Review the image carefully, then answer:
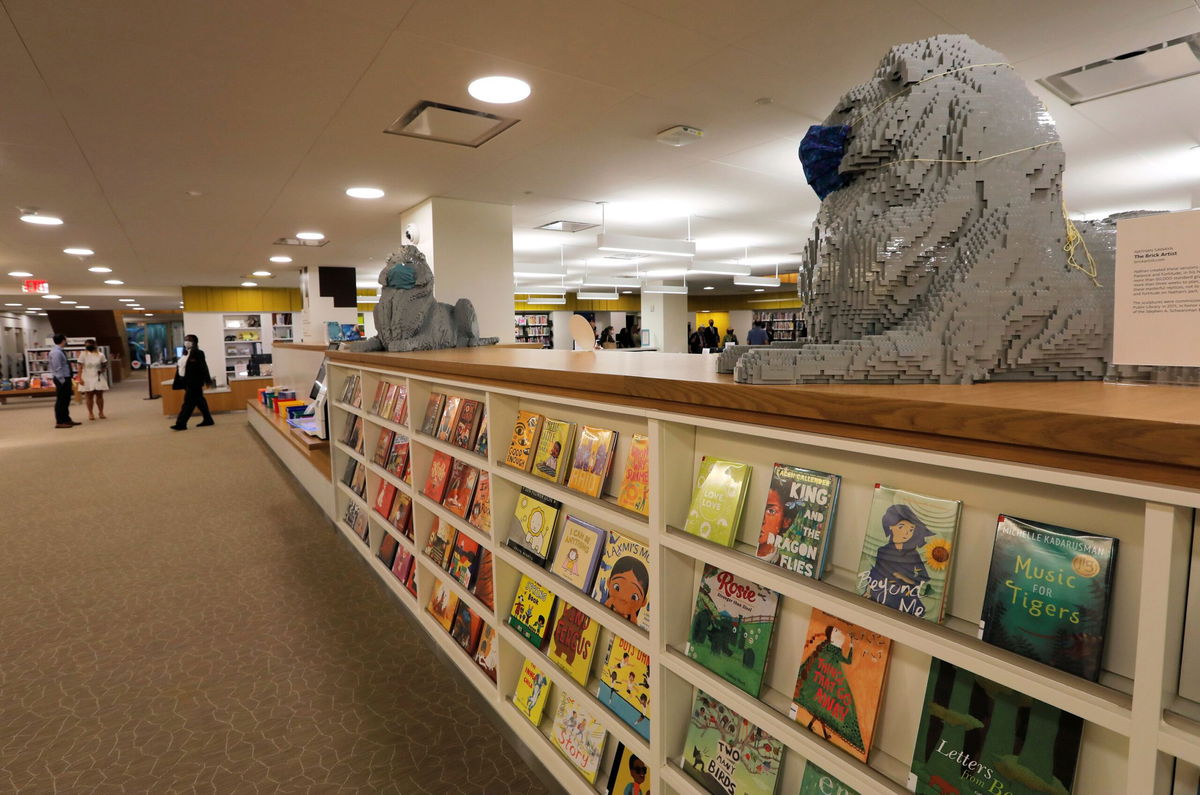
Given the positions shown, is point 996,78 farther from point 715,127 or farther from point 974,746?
point 715,127

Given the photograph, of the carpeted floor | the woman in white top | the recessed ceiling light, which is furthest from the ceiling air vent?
the woman in white top

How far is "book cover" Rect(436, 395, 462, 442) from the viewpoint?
2.55 metres

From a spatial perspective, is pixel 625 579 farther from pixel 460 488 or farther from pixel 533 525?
pixel 460 488

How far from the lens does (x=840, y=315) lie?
115cm

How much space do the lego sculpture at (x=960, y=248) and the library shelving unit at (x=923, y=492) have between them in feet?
0.25

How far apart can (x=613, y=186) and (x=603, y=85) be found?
7.50ft

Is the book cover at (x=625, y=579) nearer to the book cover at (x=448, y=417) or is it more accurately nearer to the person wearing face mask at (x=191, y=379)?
the book cover at (x=448, y=417)

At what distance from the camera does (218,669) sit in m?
2.76

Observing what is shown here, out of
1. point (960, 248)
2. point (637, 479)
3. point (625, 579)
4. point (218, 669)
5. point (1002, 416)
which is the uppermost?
point (960, 248)

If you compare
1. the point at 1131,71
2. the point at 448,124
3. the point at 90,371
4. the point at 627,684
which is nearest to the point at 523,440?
the point at 627,684

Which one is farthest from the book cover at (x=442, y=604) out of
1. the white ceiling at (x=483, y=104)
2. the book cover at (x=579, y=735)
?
the white ceiling at (x=483, y=104)

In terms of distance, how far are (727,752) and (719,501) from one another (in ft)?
1.79

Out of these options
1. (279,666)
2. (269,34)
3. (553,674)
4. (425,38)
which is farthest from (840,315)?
(279,666)

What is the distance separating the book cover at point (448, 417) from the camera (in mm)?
2547
